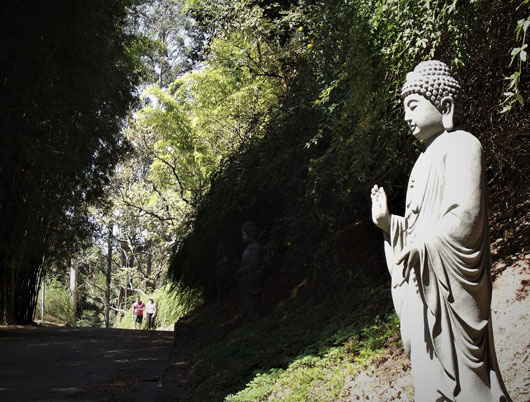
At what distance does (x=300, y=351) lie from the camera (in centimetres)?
916

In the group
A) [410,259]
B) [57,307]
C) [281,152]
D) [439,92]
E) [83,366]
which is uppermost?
[281,152]

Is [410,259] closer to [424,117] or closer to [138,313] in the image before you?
[424,117]

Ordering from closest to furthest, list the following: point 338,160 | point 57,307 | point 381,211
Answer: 1. point 381,211
2. point 338,160
3. point 57,307

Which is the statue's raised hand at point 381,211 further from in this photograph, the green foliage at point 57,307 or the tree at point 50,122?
the green foliage at point 57,307

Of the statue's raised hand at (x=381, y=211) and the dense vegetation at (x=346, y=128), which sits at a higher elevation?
the dense vegetation at (x=346, y=128)

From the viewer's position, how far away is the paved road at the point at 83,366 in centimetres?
961

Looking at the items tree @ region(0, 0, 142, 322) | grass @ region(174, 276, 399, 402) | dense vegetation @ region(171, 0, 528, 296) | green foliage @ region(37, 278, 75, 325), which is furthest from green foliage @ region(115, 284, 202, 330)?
green foliage @ region(37, 278, 75, 325)

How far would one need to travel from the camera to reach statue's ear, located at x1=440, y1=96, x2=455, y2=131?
3447mm

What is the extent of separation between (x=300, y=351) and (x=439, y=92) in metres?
6.29

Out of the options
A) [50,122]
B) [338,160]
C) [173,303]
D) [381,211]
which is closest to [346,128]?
[338,160]

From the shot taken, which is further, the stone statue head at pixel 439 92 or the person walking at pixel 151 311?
the person walking at pixel 151 311

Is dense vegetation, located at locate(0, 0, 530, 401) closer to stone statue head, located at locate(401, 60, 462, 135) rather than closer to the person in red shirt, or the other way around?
stone statue head, located at locate(401, 60, 462, 135)

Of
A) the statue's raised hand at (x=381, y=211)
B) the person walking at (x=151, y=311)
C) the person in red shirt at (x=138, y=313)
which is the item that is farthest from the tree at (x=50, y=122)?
the statue's raised hand at (x=381, y=211)

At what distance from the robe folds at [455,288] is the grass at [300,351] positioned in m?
4.11
